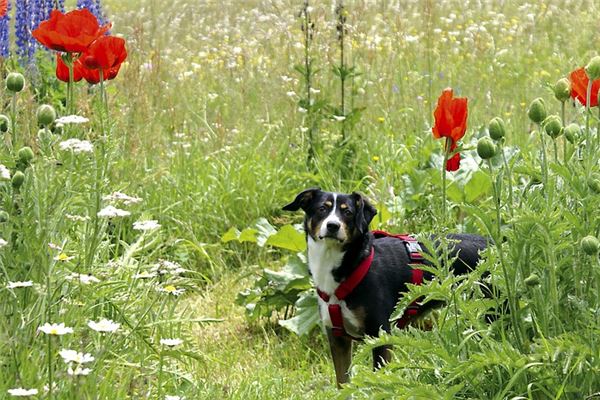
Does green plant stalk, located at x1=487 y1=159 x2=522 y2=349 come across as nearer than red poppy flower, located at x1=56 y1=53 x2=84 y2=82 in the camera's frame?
Yes

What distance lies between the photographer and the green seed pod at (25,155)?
324 cm

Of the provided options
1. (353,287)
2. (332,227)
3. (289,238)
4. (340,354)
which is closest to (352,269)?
(353,287)

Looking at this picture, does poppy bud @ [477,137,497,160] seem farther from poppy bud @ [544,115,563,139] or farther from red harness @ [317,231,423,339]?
red harness @ [317,231,423,339]

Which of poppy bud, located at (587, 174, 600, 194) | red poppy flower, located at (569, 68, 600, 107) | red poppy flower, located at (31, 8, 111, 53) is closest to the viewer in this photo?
poppy bud, located at (587, 174, 600, 194)

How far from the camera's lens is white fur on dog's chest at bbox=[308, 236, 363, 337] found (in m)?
4.48

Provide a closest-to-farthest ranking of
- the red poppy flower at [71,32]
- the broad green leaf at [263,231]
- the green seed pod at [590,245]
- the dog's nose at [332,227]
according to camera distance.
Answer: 1. the green seed pod at [590,245]
2. the red poppy flower at [71,32]
3. the dog's nose at [332,227]
4. the broad green leaf at [263,231]

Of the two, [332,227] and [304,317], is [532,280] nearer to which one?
[332,227]

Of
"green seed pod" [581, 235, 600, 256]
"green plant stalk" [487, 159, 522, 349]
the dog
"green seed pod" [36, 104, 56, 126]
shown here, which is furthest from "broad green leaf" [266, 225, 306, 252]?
"green seed pod" [581, 235, 600, 256]

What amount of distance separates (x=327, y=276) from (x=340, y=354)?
0.31 meters

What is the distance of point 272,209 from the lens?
6.24 metres

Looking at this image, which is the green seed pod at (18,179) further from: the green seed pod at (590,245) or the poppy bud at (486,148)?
the green seed pod at (590,245)

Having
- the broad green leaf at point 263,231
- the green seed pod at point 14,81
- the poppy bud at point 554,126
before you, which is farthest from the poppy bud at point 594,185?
the broad green leaf at point 263,231

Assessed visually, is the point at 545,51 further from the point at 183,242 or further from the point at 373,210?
the point at 373,210

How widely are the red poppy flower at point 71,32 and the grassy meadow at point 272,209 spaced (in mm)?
235
